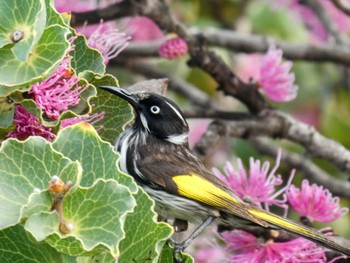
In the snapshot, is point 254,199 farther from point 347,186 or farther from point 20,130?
point 347,186

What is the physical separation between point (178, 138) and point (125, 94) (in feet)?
2.14

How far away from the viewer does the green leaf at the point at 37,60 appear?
2.17 m

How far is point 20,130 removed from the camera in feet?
7.74

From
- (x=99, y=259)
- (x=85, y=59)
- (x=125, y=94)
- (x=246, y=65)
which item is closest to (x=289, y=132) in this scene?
(x=125, y=94)

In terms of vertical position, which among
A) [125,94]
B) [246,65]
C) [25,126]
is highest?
[25,126]

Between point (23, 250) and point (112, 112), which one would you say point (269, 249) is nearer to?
point (112, 112)

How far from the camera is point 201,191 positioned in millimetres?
2969

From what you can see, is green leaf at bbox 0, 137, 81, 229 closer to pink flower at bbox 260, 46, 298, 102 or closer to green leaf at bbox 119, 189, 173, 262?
green leaf at bbox 119, 189, 173, 262

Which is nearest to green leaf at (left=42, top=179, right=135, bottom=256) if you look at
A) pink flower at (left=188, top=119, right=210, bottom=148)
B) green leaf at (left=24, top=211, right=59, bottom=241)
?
green leaf at (left=24, top=211, right=59, bottom=241)

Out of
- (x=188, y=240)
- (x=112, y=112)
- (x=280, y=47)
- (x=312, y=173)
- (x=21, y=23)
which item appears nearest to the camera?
(x=21, y=23)

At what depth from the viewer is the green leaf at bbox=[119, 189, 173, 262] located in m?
2.07

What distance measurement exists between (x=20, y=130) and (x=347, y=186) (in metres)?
2.64

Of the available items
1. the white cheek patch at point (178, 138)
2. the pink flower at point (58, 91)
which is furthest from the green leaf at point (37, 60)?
the white cheek patch at point (178, 138)

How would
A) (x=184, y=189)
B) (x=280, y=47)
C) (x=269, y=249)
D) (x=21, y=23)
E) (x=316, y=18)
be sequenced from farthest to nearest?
(x=316, y=18), (x=280, y=47), (x=269, y=249), (x=184, y=189), (x=21, y=23)
